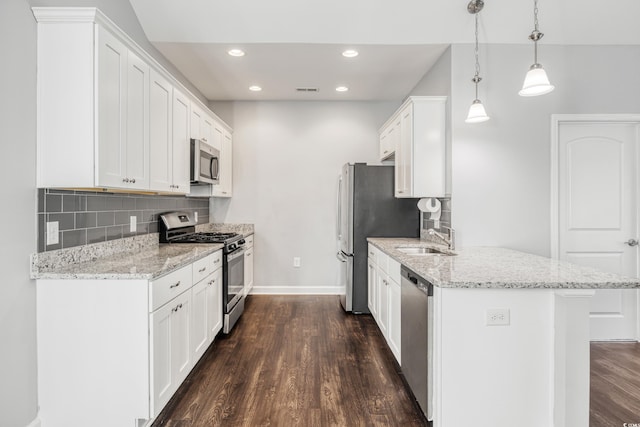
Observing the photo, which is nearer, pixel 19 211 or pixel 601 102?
pixel 19 211

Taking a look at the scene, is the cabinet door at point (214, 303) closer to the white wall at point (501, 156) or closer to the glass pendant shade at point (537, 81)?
the white wall at point (501, 156)

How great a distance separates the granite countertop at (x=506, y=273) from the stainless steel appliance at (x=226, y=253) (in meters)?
1.62

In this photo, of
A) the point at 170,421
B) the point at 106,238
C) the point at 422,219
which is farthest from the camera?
the point at 422,219

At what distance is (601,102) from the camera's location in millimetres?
3195

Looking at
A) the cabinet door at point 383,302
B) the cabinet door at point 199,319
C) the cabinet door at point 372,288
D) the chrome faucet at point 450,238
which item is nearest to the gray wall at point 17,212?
the cabinet door at point 199,319

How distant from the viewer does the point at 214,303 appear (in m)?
3.06

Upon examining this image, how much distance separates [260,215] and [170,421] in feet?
10.2

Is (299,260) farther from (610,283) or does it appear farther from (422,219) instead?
(610,283)

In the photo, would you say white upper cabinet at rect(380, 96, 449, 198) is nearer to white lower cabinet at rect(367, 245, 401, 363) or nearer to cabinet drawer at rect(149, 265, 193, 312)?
white lower cabinet at rect(367, 245, 401, 363)

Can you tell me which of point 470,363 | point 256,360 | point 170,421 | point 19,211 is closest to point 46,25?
point 19,211

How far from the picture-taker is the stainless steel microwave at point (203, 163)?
3.37m

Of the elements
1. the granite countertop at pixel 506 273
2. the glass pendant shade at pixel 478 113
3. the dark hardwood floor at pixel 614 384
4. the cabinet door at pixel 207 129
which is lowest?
the dark hardwood floor at pixel 614 384

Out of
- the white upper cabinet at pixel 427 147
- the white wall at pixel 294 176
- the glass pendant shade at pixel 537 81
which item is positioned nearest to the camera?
the glass pendant shade at pixel 537 81

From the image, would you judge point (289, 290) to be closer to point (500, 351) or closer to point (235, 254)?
point (235, 254)
